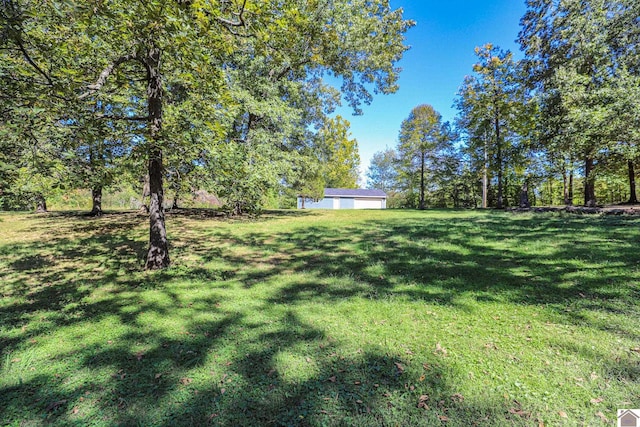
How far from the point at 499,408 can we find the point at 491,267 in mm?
3842

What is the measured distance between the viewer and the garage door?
4166 cm

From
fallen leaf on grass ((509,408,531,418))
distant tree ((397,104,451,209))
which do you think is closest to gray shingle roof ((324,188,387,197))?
distant tree ((397,104,451,209))

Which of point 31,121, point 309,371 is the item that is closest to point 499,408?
point 309,371

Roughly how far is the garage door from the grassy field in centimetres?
3532

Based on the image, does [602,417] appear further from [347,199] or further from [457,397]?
[347,199]

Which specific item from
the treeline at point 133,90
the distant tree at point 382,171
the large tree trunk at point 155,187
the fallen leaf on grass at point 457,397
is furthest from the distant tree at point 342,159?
the fallen leaf on grass at point 457,397

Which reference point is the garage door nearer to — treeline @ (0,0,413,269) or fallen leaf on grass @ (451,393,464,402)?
treeline @ (0,0,413,269)

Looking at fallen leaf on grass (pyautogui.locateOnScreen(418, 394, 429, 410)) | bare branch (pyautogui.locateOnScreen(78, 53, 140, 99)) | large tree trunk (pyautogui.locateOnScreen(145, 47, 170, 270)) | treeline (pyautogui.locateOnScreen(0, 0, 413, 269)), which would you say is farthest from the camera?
large tree trunk (pyautogui.locateOnScreen(145, 47, 170, 270))

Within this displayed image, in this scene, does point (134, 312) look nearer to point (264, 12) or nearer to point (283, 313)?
point (283, 313)

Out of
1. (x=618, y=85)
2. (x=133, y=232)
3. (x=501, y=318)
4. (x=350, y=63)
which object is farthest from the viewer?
(x=350, y=63)

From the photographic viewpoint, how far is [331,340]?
10.2ft

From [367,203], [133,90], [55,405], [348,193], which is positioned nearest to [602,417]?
[55,405]

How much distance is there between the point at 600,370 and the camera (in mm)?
2377

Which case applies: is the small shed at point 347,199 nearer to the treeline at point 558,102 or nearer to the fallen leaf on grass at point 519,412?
the treeline at point 558,102
